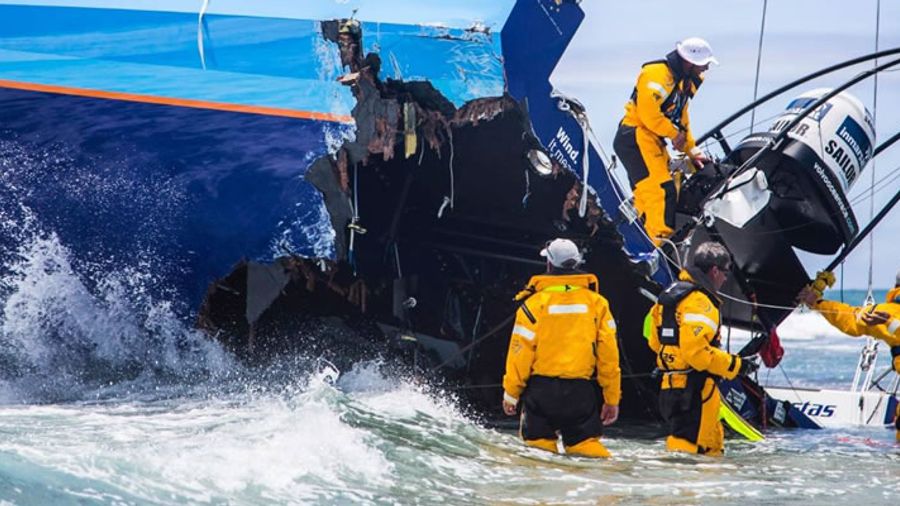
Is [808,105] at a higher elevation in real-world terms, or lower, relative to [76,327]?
higher

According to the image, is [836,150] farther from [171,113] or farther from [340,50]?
[171,113]

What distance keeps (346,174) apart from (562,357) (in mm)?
1835

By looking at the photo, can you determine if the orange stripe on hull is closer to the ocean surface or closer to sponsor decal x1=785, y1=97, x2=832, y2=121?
the ocean surface

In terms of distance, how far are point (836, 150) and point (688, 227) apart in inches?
41.5

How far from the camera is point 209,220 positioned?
819 centimetres

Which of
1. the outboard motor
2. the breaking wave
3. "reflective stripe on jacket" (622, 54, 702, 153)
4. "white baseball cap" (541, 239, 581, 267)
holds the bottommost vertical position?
the breaking wave

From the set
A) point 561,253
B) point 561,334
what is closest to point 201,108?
point 561,253

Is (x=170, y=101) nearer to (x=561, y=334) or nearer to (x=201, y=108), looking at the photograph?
(x=201, y=108)

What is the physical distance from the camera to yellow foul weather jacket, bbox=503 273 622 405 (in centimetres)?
711

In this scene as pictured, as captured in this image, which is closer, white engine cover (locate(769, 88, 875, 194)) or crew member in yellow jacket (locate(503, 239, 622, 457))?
crew member in yellow jacket (locate(503, 239, 622, 457))

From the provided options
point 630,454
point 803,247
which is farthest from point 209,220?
point 803,247

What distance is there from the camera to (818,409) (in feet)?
39.4

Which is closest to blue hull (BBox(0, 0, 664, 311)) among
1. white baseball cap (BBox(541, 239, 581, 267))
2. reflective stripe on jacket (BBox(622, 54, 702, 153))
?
reflective stripe on jacket (BBox(622, 54, 702, 153))

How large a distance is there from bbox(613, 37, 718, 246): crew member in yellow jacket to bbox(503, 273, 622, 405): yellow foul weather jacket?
1.94 m
